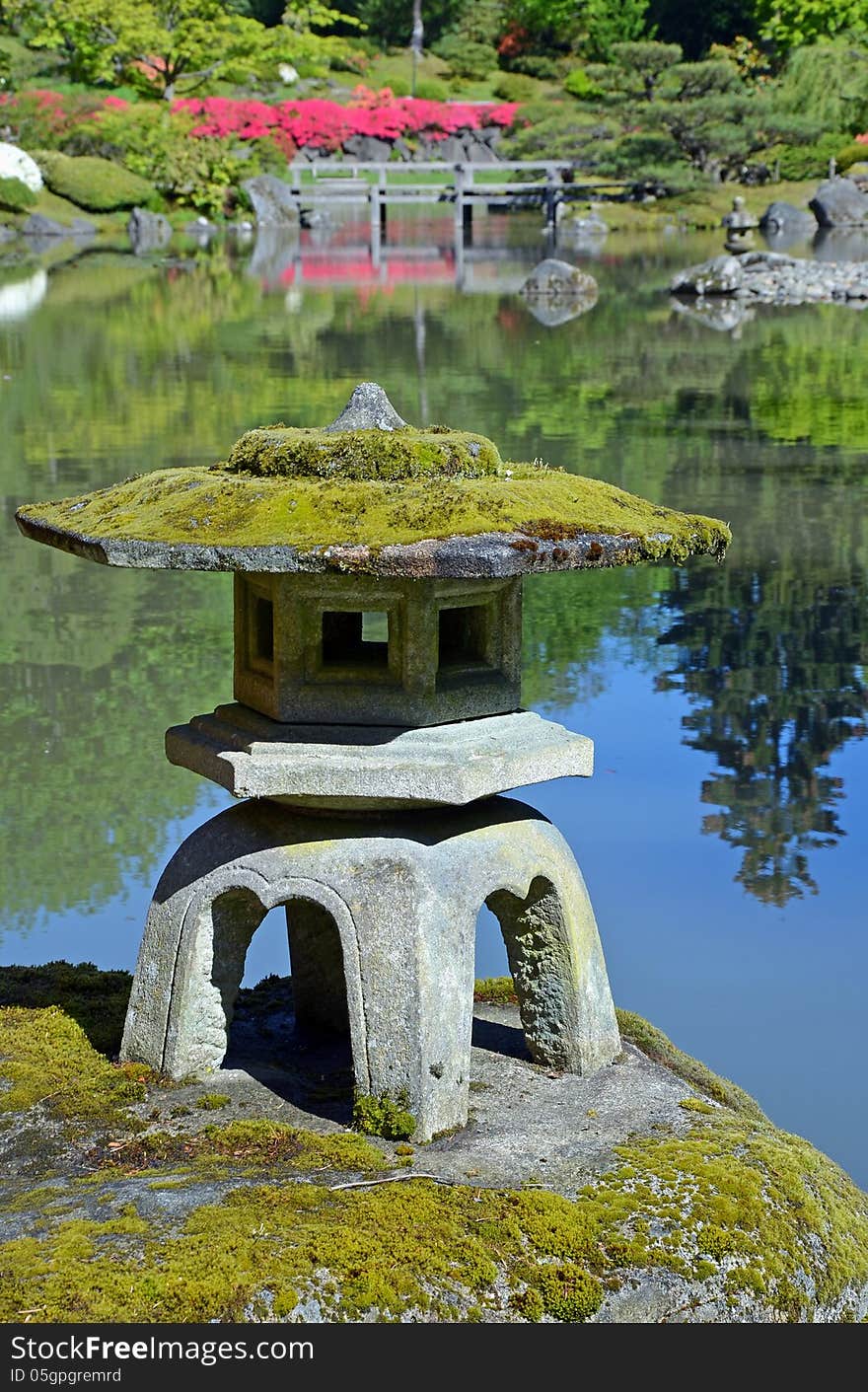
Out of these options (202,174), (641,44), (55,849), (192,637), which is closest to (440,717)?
(55,849)

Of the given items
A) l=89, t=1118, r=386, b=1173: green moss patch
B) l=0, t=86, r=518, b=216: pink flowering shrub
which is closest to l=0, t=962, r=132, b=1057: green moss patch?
l=89, t=1118, r=386, b=1173: green moss patch

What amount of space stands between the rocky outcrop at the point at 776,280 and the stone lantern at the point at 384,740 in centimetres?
2982

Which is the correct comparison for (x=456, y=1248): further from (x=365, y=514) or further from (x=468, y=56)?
(x=468, y=56)

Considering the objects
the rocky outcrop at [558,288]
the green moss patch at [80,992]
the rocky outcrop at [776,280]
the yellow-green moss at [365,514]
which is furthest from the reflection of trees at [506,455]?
the yellow-green moss at [365,514]

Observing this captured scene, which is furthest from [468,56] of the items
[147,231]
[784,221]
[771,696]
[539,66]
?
[771,696]

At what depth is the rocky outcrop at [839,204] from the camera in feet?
155

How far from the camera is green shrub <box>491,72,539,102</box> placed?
62.9m

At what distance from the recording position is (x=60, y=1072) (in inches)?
226

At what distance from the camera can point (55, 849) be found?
8.48m

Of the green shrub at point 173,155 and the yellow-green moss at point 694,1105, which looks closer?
the yellow-green moss at point 694,1105

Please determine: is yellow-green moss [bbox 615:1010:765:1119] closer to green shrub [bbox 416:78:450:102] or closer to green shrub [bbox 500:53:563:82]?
green shrub [bbox 416:78:450:102]

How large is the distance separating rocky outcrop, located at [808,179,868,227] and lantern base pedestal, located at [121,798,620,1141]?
44.5 m

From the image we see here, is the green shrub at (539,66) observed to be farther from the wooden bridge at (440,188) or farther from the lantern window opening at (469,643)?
the lantern window opening at (469,643)

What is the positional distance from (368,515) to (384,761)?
0.74 m
